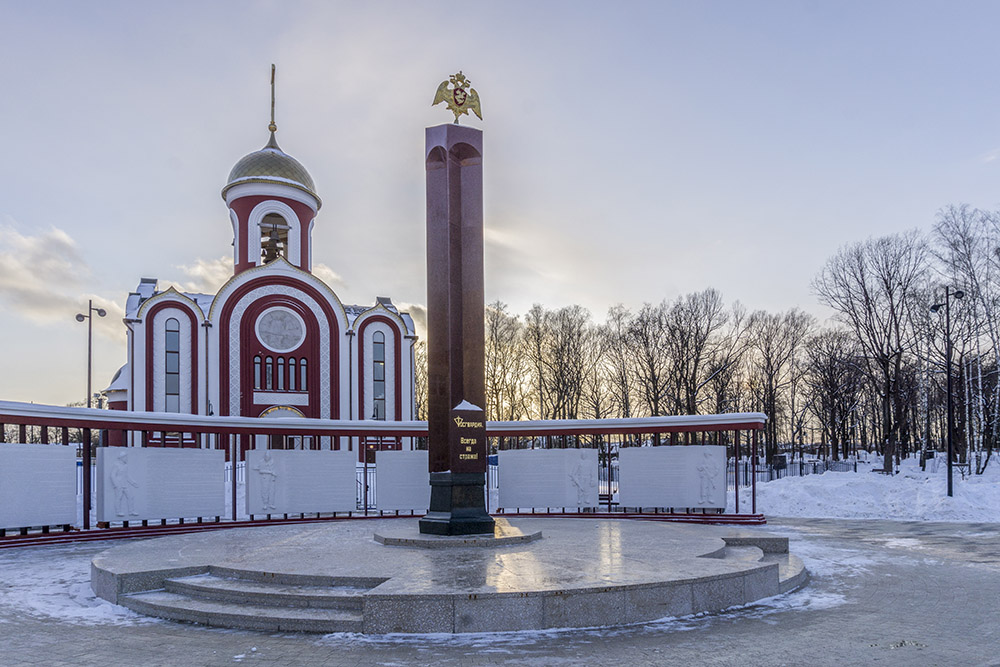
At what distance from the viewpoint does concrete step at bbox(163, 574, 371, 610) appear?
843cm

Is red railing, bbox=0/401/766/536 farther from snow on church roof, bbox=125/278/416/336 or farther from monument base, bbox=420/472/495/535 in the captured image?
snow on church roof, bbox=125/278/416/336

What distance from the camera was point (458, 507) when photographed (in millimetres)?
12398

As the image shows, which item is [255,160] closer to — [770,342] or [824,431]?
[770,342]

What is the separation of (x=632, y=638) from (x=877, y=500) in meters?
18.2

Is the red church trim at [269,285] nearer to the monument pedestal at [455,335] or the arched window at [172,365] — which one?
the arched window at [172,365]

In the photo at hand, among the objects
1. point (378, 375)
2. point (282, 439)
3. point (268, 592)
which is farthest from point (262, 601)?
point (378, 375)

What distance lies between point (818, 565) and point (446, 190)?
876cm

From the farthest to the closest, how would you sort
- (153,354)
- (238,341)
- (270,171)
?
(270,171)
(238,341)
(153,354)

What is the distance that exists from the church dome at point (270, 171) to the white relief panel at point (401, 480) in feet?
79.9

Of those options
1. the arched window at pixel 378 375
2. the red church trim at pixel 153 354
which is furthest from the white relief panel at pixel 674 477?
the red church trim at pixel 153 354

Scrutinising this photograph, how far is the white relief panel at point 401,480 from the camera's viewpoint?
19.9 metres

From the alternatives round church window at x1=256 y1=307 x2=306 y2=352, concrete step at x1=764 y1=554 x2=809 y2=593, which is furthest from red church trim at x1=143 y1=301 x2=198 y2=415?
concrete step at x1=764 y1=554 x2=809 y2=593

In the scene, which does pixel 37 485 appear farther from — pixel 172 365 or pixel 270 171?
pixel 270 171

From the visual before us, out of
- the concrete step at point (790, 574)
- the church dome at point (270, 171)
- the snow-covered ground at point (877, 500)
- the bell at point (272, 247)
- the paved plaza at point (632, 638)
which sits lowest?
the snow-covered ground at point (877, 500)
